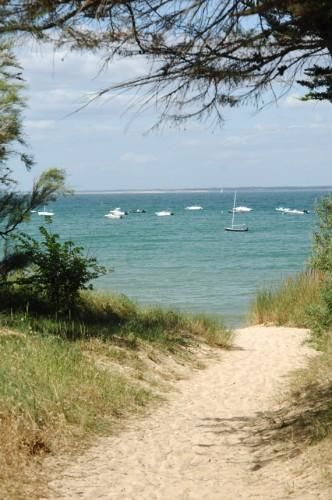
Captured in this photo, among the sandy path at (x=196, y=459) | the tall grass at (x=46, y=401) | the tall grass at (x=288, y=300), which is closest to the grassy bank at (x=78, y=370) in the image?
the tall grass at (x=46, y=401)

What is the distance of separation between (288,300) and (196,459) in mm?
9980

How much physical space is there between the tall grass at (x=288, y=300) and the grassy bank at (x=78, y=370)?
2719mm

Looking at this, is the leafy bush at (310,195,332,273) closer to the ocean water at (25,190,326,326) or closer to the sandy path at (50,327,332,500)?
the ocean water at (25,190,326,326)

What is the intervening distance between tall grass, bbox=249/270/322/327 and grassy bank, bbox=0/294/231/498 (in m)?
2.72

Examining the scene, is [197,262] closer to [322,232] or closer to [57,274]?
[322,232]

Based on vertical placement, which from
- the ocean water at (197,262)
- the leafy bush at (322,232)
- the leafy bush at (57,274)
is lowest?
the ocean water at (197,262)

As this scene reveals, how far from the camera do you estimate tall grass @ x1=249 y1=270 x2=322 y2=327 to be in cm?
1598

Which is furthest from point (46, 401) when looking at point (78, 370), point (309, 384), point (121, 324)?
point (121, 324)

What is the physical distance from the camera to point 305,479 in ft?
19.2

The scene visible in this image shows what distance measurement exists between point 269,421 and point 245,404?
3.27 feet

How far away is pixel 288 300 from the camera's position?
1653 cm

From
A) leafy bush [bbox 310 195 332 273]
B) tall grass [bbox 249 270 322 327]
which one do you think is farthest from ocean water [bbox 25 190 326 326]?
leafy bush [bbox 310 195 332 273]

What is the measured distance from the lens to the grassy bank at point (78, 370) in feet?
21.4

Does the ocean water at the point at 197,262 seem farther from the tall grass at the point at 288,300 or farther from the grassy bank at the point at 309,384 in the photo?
the grassy bank at the point at 309,384
